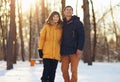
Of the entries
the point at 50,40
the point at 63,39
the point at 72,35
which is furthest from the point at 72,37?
the point at 50,40

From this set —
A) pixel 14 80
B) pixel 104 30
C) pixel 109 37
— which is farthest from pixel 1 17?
pixel 14 80

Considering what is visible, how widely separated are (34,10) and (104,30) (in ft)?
41.6

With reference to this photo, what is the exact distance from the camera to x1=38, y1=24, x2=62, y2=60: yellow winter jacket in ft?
30.8

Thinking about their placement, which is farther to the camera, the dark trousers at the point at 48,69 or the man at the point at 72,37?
the dark trousers at the point at 48,69

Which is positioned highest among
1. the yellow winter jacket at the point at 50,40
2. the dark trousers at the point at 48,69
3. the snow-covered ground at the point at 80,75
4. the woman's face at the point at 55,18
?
the woman's face at the point at 55,18

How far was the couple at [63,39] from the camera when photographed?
9.34 meters

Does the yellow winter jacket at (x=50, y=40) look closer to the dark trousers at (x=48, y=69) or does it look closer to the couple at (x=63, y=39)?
the couple at (x=63, y=39)

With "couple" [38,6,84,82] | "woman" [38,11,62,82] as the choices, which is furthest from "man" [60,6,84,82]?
"woman" [38,11,62,82]

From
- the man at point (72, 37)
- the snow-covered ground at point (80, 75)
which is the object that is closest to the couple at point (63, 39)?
the man at point (72, 37)

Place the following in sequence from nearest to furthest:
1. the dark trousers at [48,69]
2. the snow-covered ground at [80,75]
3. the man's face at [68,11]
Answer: the man's face at [68,11] → the dark trousers at [48,69] → the snow-covered ground at [80,75]

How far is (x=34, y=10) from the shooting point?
5384cm

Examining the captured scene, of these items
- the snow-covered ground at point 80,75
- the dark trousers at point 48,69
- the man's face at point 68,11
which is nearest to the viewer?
the man's face at point 68,11

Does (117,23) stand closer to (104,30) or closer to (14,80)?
(104,30)

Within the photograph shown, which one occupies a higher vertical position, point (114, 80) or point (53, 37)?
point (53, 37)
